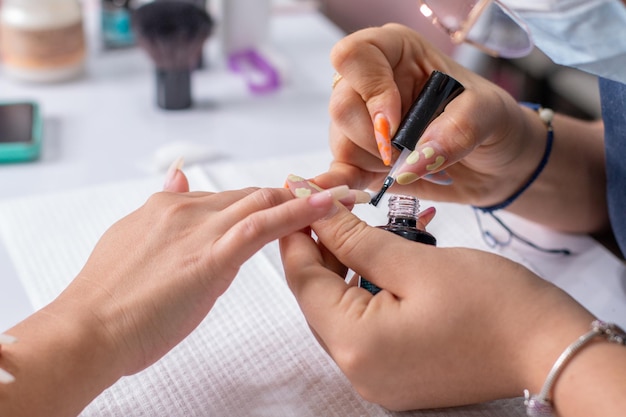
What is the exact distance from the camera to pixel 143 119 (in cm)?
99

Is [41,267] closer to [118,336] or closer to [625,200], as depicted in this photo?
[118,336]

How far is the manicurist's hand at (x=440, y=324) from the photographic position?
0.48m

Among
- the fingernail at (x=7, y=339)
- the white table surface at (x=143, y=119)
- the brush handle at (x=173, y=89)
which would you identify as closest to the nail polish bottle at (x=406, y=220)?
the fingernail at (x=7, y=339)

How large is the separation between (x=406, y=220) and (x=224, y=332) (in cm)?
17

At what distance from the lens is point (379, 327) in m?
0.49

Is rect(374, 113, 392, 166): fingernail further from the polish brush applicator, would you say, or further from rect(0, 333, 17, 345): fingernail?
rect(0, 333, 17, 345): fingernail

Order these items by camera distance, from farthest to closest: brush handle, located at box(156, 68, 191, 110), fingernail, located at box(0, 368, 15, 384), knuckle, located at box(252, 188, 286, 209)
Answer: brush handle, located at box(156, 68, 191, 110) < knuckle, located at box(252, 188, 286, 209) < fingernail, located at box(0, 368, 15, 384)

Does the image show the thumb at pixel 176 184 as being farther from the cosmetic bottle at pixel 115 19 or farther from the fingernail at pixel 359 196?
the cosmetic bottle at pixel 115 19

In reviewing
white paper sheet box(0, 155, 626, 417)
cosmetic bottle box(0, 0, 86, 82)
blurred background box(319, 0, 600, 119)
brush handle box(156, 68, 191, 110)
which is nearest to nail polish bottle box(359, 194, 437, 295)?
white paper sheet box(0, 155, 626, 417)

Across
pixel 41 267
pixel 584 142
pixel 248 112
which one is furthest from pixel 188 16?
pixel 584 142

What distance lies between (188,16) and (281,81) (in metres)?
0.22

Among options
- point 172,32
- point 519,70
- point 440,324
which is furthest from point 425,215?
point 519,70

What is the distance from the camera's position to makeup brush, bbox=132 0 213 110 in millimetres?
901

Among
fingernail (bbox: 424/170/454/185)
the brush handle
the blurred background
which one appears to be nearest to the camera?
fingernail (bbox: 424/170/454/185)
